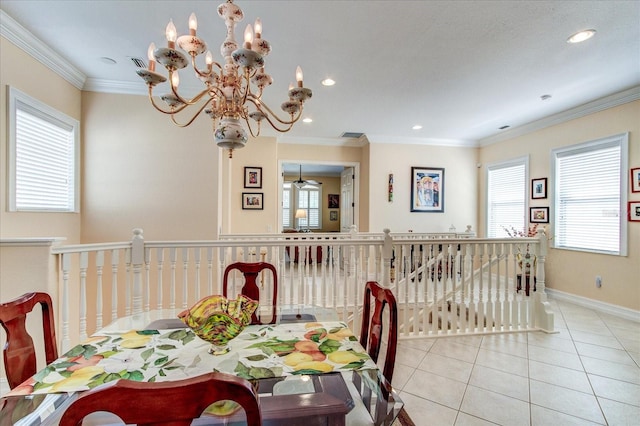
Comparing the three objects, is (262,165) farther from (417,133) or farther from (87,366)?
(87,366)

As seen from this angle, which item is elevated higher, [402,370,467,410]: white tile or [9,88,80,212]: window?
[9,88,80,212]: window

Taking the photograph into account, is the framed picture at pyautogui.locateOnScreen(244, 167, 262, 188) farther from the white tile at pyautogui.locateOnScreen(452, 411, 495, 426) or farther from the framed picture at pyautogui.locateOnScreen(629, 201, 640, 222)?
the framed picture at pyautogui.locateOnScreen(629, 201, 640, 222)

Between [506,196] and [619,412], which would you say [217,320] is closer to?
[619,412]

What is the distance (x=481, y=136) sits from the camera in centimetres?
557

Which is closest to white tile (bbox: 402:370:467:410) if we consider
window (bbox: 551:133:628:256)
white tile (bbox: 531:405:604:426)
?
white tile (bbox: 531:405:604:426)

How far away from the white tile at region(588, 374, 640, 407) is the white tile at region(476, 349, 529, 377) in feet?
1.38

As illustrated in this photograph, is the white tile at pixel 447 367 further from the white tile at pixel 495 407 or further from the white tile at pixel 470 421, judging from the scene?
the white tile at pixel 470 421

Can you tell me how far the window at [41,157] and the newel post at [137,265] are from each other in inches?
40.5

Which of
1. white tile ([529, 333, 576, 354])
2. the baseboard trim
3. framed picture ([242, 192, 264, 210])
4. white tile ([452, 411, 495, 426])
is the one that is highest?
framed picture ([242, 192, 264, 210])

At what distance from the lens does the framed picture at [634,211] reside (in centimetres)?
340

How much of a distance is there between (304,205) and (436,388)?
8305 mm

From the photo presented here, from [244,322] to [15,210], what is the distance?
257cm

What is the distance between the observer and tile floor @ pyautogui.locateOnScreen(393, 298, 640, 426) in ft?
5.98

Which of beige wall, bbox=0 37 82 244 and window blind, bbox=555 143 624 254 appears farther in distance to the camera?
window blind, bbox=555 143 624 254
